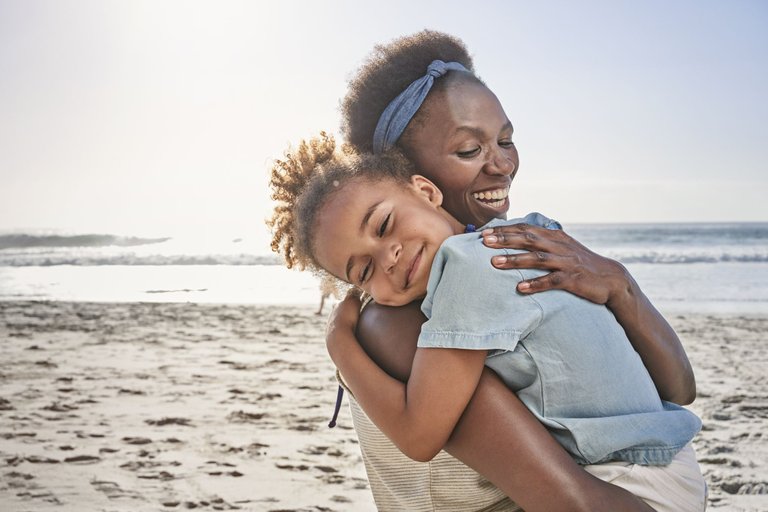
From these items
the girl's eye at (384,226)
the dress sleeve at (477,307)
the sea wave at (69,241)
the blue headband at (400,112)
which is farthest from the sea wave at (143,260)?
the dress sleeve at (477,307)

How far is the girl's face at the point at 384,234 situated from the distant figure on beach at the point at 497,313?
0.08 metres

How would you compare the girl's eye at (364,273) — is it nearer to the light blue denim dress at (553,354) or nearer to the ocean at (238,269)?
the light blue denim dress at (553,354)

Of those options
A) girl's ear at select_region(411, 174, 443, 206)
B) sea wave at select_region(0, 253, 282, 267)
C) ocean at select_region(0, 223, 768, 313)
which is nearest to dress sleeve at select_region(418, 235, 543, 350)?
girl's ear at select_region(411, 174, 443, 206)

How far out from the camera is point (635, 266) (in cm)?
2277

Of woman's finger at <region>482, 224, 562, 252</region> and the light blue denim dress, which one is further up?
woman's finger at <region>482, 224, 562, 252</region>

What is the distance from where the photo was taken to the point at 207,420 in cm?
598

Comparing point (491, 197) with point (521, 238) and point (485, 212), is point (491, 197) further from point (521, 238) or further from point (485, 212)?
point (521, 238)

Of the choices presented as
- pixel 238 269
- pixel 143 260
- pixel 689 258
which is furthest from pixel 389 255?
pixel 143 260

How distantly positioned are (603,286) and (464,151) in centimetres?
70

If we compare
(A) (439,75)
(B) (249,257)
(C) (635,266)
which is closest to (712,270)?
(C) (635,266)

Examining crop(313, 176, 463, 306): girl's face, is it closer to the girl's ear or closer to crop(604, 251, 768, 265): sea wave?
the girl's ear

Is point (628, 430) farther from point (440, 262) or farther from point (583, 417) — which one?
point (440, 262)

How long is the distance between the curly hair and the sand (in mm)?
2371

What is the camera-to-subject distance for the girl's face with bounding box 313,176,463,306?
2117 millimetres
